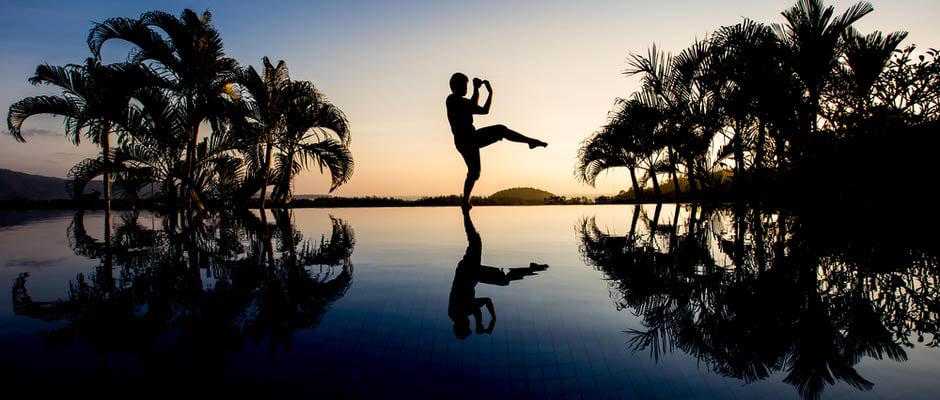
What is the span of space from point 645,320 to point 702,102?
1071 centimetres

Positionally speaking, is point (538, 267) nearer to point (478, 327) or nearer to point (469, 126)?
point (478, 327)

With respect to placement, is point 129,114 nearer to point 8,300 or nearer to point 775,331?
point 8,300

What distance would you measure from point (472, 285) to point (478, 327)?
0.76 m

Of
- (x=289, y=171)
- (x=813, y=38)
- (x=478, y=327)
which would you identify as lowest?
(x=478, y=327)

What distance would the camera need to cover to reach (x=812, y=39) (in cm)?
787

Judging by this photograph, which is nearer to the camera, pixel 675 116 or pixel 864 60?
pixel 864 60

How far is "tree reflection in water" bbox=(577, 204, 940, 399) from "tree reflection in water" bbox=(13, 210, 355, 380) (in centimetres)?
128

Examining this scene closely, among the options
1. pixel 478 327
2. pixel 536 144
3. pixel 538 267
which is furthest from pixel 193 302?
pixel 536 144

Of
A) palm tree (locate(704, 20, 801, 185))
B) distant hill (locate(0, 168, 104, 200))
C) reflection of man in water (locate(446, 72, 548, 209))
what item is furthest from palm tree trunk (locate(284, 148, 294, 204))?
distant hill (locate(0, 168, 104, 200))

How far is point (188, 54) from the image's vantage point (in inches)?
418

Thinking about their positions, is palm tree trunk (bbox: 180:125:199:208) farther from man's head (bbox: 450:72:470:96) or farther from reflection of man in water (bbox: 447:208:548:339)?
reflection of man in water (bbox: 447:208:548:339)

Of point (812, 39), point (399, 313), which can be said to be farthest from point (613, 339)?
point (812, 39)

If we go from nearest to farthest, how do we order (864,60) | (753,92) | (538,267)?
(538,267) < (864,60) < (753,92)

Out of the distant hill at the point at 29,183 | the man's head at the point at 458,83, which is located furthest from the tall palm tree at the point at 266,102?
the distant hill at the point at 29,183
